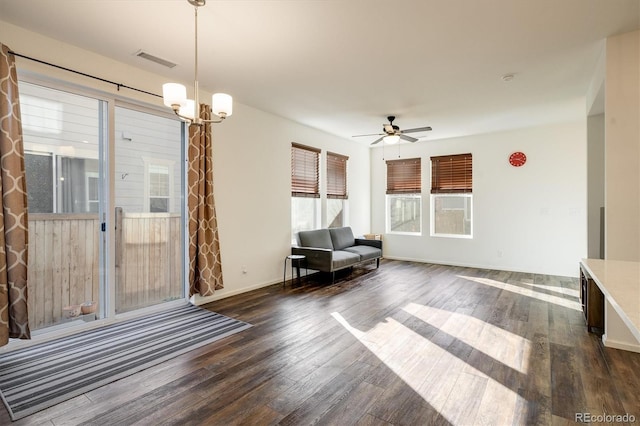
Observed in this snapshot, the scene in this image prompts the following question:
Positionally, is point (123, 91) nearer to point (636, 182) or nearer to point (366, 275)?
point (366, 275)

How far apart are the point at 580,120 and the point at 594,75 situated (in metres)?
2.48

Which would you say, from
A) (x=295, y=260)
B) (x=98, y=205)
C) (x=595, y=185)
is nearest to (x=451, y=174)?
(x=595, y=185)

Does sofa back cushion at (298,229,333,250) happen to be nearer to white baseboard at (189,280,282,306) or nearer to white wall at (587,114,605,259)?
white baseboard at (189,280,282,306)

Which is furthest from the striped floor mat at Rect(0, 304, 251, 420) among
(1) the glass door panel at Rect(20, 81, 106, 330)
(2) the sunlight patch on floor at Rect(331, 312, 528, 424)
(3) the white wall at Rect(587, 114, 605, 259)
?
(3) the white wall at Rect(587, 114, 605, 259)

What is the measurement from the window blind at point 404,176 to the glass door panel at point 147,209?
5.09 metres

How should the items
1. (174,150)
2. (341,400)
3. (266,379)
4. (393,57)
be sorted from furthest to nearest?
(174,150) < (393,57) < (266,379) < (341,400)

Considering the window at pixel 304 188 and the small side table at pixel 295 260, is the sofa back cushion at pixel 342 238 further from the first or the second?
the small side table at pixel 295 260

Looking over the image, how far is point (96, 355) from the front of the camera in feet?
9.31

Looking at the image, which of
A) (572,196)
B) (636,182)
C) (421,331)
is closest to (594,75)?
(636,182)

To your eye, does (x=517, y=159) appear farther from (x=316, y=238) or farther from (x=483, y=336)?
(x=483, y=336)

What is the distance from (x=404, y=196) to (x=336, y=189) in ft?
6.11

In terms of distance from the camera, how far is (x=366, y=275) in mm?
6078

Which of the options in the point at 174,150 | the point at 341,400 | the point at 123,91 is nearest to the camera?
the point at 341,400

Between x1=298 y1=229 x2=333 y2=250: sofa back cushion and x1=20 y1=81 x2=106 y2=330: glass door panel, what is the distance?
3073 mm
